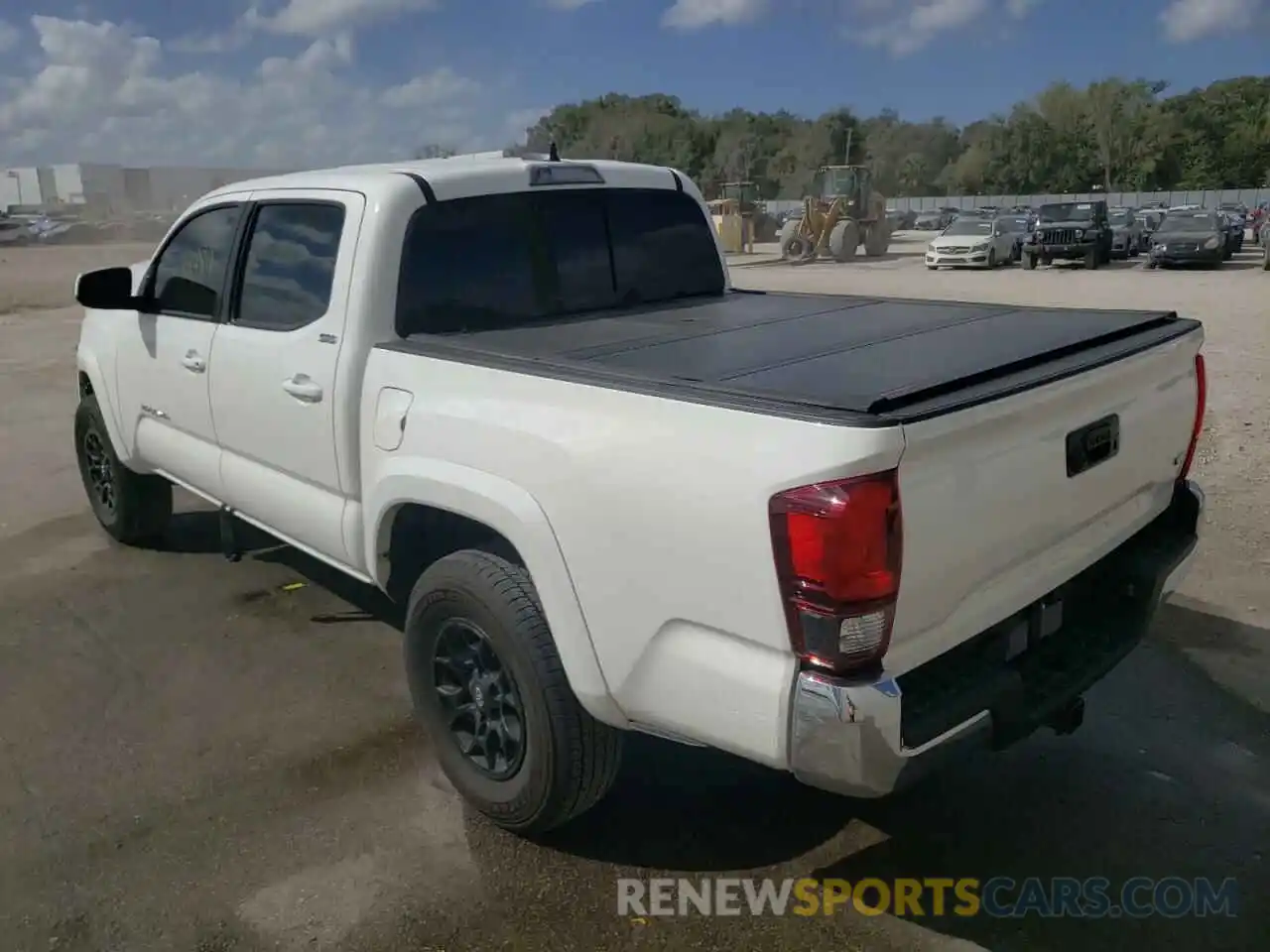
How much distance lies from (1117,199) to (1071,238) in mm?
53882

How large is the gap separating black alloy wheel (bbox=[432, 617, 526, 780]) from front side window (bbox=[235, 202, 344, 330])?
1297mm

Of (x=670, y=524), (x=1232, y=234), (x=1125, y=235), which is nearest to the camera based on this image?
(x=670, y=524)

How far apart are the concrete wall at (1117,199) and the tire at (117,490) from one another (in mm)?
61019

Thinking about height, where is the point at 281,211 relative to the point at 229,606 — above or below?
above

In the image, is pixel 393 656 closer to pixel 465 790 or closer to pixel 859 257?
pixel 465 790

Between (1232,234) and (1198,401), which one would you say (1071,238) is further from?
(1198,401)

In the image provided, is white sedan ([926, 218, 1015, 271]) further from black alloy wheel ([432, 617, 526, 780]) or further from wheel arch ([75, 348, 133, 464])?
black alloy wheel ([432, 617, 526, 780])

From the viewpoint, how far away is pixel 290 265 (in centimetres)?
404

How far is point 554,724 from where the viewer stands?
289 cm

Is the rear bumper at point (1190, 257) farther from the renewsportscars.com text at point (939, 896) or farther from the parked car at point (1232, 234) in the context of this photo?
the renewsportscars.com text at point (939, 896)

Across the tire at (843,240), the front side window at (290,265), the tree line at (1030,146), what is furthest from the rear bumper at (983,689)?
the tree line at (1030,146)

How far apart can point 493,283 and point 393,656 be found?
5.58 feet

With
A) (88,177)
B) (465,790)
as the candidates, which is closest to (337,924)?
(465,790)

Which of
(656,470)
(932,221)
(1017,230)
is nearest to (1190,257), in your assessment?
(1017,230)
